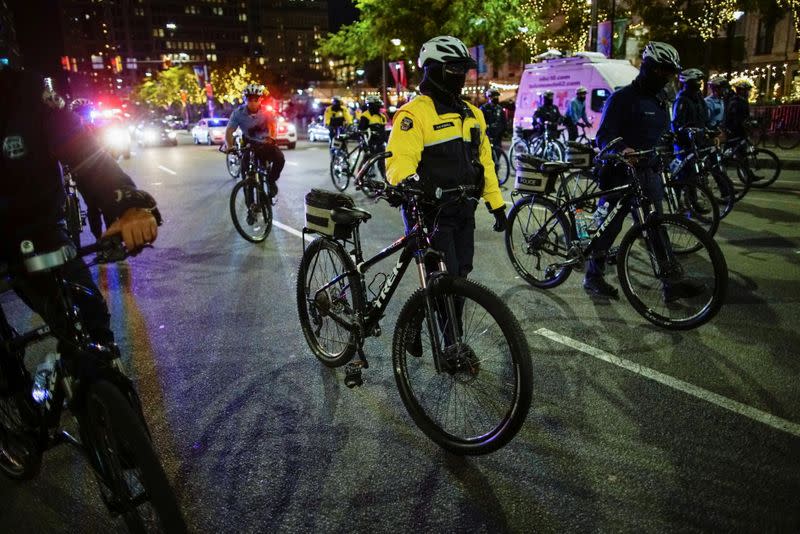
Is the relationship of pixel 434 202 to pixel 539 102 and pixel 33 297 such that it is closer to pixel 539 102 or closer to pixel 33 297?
pixel 33 297

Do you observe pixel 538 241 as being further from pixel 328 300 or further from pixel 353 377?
pixel 353 377

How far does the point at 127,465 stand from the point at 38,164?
4.21 ft

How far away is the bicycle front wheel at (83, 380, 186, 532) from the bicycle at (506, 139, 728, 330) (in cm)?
393

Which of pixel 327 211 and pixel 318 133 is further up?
pixel 327 211

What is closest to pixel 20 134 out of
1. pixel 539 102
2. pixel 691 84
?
pixel 691 84

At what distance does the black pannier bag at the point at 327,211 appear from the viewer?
3850 mm

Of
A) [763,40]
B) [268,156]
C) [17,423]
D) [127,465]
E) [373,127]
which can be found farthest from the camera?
[763,40]

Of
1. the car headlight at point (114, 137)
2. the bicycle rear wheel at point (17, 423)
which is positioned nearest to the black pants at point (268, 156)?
the car headlight at point (114, 137)

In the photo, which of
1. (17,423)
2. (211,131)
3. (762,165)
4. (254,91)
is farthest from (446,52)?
(211,131)

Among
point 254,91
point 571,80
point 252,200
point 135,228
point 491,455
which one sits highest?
point 571,80

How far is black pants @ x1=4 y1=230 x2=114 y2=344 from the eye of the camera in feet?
7.98

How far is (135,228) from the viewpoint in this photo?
229cm

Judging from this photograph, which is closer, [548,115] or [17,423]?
[17,423]

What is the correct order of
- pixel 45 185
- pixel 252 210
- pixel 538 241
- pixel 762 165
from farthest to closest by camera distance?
pixel 762 165, pixel 252 210, pixel 538 241, pixel 45 185
